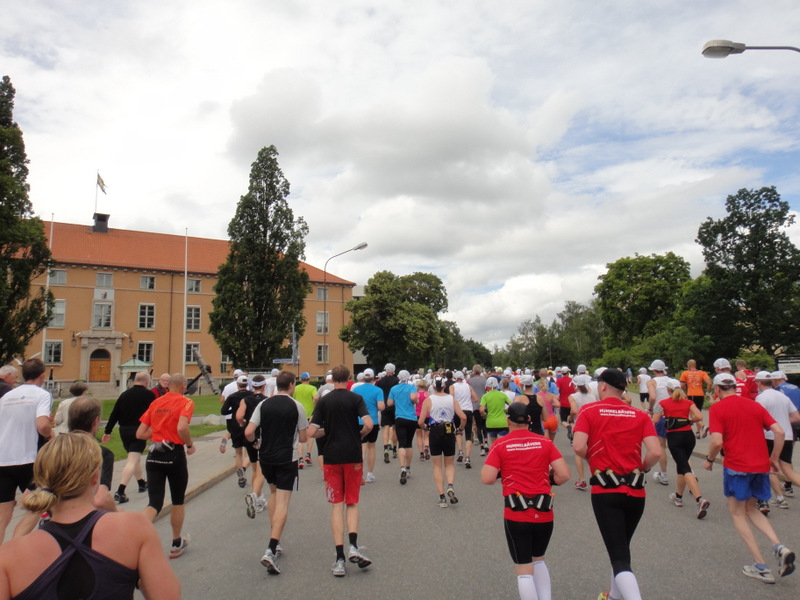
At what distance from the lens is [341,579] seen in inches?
207

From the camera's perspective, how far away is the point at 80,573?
195 cm

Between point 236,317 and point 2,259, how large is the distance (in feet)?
62.8

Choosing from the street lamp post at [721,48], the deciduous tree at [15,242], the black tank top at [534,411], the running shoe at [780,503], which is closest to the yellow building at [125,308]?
the deciduous tree at [15,242]

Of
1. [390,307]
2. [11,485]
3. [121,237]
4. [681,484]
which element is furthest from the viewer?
[121,237]

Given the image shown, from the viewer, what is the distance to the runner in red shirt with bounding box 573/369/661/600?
13.8 feet

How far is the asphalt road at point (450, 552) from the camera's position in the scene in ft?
16.1

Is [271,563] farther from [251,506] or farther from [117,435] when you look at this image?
[117,435]

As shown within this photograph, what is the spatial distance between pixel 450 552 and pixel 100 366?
54197mm

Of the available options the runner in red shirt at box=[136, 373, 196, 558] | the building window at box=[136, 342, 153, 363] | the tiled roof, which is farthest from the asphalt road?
the building window at box=[136, 342, 153, 363]

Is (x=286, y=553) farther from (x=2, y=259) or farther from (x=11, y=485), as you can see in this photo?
(x=2, y=259)

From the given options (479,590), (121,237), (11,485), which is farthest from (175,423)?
(121,237)

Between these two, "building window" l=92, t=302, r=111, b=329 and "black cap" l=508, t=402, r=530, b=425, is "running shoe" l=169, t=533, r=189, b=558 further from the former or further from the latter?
"building window" l=92, t=302, r=111, b=329

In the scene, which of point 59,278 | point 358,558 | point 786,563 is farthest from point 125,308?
point 786,563

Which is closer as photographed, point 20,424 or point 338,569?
point 338,569
